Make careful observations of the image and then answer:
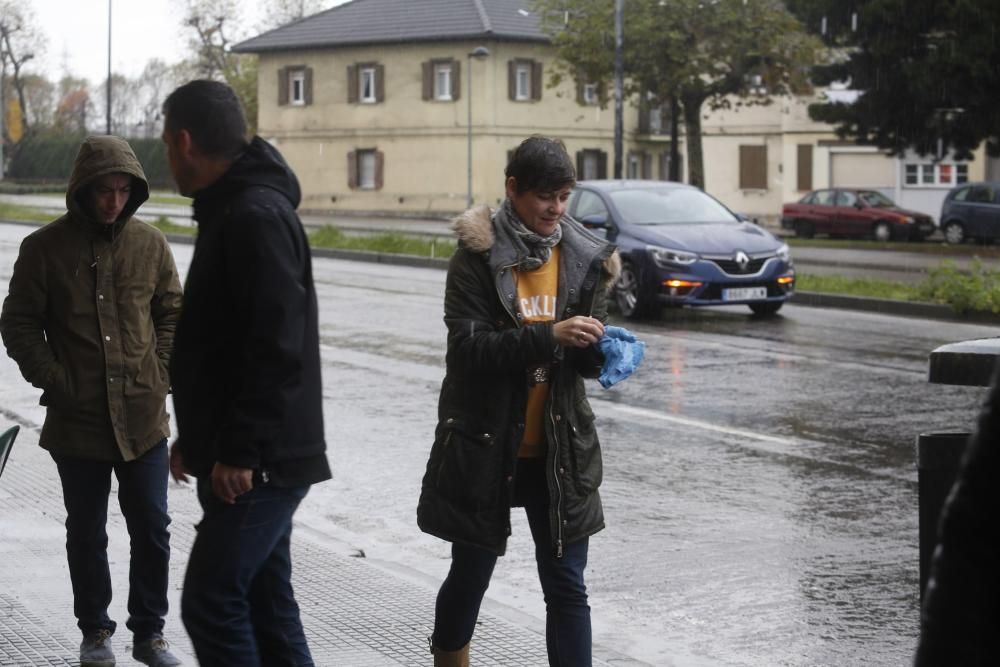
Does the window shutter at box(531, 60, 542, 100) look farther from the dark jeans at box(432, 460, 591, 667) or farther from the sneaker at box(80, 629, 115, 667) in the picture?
the dark jeans at box(432, 460, 591, 667)

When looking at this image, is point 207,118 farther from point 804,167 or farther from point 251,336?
point 804,167

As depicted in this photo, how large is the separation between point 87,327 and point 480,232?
148cm

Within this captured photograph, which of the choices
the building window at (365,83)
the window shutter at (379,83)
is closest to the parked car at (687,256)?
the window shutter at (379,83)

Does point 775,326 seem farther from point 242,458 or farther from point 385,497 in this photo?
point 242,458

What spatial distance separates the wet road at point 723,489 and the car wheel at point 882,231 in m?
25.4

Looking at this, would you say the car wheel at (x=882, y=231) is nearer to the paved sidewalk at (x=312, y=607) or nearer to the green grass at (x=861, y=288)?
the green grass at (x=861, y=288)

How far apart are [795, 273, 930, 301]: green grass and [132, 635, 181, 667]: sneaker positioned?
15.4 m

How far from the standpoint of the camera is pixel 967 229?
125 feet

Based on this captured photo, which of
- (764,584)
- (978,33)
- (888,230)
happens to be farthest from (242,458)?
(888,230)

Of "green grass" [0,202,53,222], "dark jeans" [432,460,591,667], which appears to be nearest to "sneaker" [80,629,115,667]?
"dark jeans" [432,460,591,667]

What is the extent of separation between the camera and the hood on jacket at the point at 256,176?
3.71 metres

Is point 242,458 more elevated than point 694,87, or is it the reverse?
point 694,87

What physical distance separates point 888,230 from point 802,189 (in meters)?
14.1

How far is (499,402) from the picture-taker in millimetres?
4449
